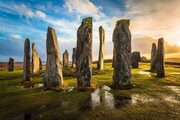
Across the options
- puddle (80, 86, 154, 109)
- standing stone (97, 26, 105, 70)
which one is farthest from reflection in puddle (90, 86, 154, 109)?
standing stone (97, 26, 105, 70)

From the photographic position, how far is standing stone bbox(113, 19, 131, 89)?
19.2 m

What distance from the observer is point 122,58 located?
1914cm

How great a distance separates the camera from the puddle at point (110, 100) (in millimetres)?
13500

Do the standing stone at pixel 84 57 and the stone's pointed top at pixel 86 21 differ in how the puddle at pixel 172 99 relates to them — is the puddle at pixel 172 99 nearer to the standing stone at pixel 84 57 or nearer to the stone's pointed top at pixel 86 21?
the standing stone at pixel 84 57

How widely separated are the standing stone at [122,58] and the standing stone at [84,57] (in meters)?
2.69

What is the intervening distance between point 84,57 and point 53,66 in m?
3.30

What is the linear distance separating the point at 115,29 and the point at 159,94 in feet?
25.6

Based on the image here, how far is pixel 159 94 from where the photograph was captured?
55.4 ft

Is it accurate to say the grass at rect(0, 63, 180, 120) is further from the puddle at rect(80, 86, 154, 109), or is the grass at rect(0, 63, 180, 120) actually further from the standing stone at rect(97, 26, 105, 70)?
the standing stone at rect(97, 26, 105, 70)

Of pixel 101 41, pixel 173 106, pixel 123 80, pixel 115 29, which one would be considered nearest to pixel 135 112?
pixel 173 106

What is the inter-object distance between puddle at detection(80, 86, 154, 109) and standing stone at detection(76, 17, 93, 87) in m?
2.19

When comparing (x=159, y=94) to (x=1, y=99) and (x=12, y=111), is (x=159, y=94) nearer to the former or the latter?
(x=12, y=111)

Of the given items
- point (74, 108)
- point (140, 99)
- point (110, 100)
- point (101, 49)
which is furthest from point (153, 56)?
point (74, 108)

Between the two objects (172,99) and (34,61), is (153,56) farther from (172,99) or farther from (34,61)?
(172,99)
